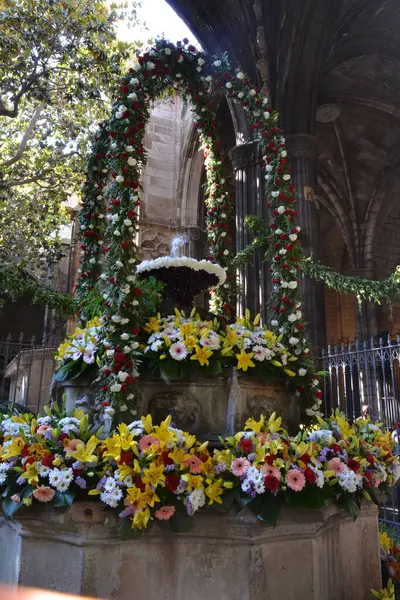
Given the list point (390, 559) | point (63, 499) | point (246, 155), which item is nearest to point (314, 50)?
point (246, 155)

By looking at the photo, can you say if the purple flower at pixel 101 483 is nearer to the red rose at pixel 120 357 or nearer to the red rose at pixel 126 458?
the red rose at pixel 126 458

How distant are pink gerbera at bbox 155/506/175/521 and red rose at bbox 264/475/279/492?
490 millimetres

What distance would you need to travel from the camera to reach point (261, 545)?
2.73 m

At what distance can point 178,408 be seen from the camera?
3455 mm

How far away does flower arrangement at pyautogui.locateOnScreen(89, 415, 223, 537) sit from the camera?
2.57 metres

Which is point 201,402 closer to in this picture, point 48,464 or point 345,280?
point 48,464

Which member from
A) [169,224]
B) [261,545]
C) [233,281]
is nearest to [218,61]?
[233,281]

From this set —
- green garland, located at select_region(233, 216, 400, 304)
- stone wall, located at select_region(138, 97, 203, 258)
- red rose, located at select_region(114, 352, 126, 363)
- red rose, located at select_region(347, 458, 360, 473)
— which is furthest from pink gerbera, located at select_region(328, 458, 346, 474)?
stone wall, located at select_region(138, 97, 203, 258)

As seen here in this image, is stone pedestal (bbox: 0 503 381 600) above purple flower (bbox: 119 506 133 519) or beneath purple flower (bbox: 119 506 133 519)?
beneath

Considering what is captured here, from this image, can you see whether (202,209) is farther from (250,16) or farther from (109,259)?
(109,259)

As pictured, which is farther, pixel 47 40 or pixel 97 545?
pixel 47 40

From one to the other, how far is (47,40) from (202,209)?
25.3 ft

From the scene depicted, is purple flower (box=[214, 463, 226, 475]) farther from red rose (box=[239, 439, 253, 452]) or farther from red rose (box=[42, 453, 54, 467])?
red rose (box=[42, 453, 54, 467])

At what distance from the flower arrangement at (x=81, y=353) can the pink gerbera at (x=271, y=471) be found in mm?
1353
